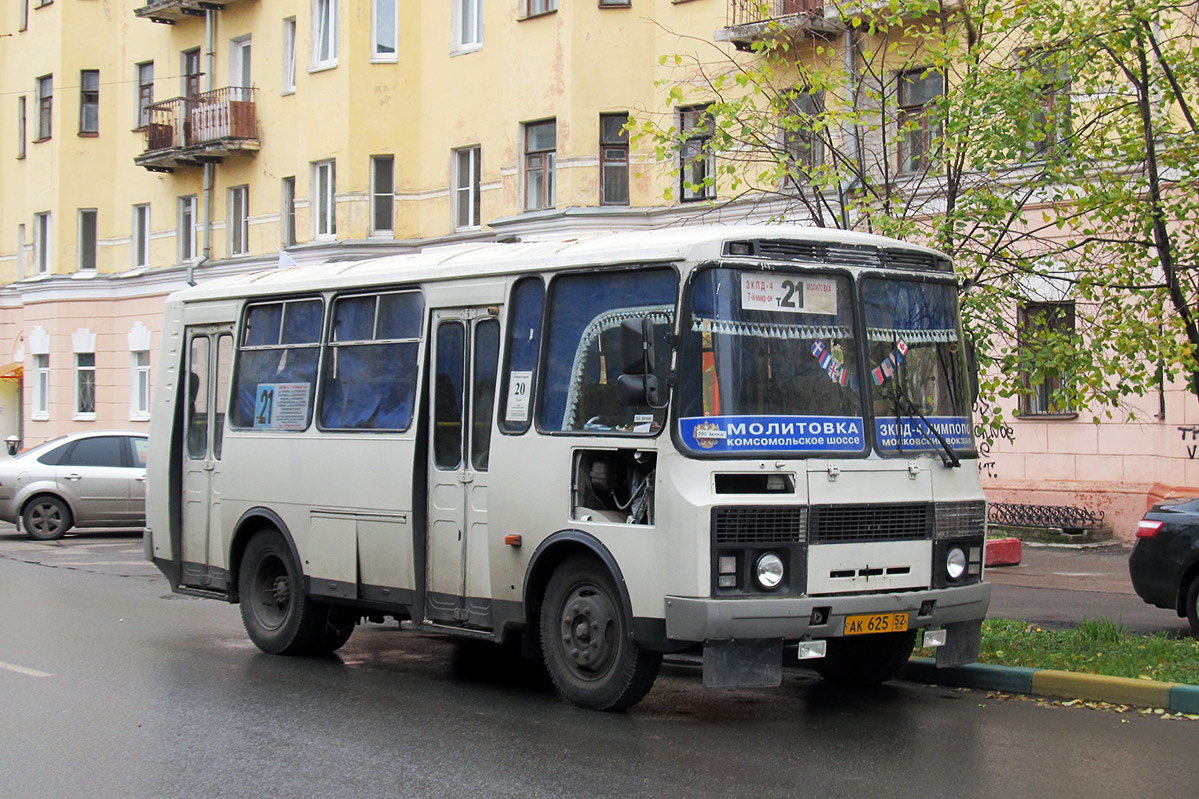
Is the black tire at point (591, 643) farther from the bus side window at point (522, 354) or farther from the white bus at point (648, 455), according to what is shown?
the bus side window at point (522, 354)

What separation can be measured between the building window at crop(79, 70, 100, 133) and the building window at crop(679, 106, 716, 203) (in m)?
20.3

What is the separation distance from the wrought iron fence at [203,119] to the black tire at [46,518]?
12.7 metres

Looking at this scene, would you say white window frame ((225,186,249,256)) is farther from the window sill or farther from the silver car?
the window sill

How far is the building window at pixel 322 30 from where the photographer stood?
3158cm

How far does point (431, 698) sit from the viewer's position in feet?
31.3

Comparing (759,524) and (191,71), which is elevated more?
(191,71)

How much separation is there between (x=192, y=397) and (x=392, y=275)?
114 inches

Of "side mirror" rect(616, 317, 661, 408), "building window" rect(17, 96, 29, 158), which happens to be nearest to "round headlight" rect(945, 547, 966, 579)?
"side mirror" rect(616, 317, 661, 408)

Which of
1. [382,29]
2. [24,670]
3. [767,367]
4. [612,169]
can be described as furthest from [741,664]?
[382,29]

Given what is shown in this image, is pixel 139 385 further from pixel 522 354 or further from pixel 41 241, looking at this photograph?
pixel 522 354

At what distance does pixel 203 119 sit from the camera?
3434 cm

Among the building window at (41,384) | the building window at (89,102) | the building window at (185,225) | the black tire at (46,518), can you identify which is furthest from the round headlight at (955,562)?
the building window at (41,384)

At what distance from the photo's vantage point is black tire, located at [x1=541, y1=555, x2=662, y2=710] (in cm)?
861

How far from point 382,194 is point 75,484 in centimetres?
1036
